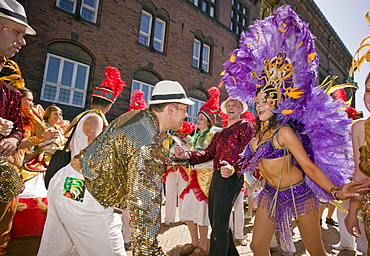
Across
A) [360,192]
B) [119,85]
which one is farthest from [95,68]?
[360,192]

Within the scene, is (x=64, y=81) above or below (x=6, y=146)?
above

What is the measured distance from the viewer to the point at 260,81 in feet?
8.72

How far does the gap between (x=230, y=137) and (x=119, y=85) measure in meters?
2.15

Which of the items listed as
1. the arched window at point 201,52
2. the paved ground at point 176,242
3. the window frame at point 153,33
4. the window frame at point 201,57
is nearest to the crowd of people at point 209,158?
the paved ground at point 176,242

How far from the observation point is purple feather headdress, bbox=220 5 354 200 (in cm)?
225

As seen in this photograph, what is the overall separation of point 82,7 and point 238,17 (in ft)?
37.4

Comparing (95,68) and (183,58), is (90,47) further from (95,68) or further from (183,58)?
(183,58)

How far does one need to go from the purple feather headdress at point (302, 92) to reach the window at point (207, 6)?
41.5 ft

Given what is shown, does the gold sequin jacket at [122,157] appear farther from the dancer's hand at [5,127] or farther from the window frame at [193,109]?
the window frame at [193,109]

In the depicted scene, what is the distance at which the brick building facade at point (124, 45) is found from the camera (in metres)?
8.09

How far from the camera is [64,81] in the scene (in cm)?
874

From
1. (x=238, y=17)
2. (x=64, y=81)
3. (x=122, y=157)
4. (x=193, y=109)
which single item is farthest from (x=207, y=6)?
(x=122, y=157)

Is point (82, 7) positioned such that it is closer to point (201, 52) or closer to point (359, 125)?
point (201, 52)

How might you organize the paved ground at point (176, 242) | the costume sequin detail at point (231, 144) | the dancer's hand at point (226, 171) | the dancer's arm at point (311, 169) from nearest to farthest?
the dancer's arm at point (311, 169), the dancer's hand at point (226, 171), the costume sequin detail at point (231, 144), the paved ground at point (176, 242)
